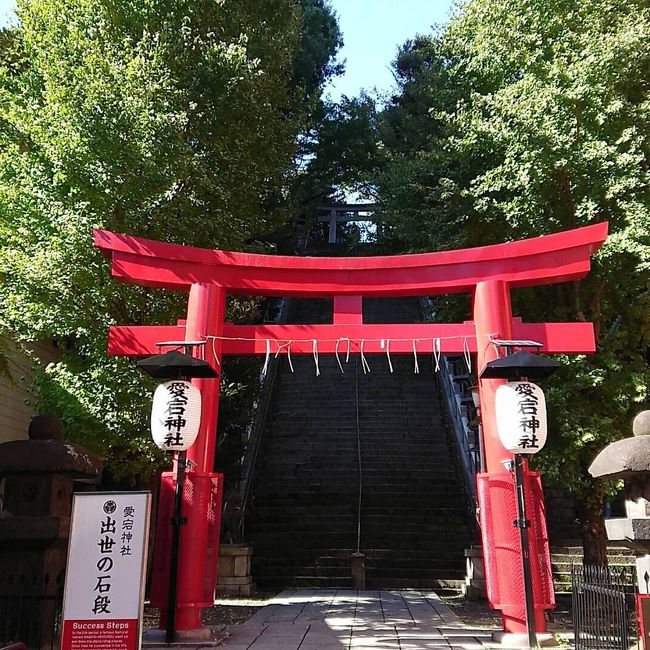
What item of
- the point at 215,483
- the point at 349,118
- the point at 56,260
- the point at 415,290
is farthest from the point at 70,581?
the point at 349,118

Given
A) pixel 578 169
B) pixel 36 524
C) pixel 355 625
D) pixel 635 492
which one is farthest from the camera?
pixel 578 169

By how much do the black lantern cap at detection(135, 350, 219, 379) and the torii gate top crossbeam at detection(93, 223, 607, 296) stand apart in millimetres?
1427

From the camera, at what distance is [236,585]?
35.9ft

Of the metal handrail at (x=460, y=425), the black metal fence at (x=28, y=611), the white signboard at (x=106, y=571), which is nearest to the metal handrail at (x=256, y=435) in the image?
the metal handrail at (x=460, y=425)

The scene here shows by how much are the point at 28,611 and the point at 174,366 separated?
2721 millimetres

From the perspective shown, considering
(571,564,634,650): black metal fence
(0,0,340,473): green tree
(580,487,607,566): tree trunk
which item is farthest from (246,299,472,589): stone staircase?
(571,564,634,650): black metal fence

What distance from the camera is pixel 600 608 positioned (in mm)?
6074

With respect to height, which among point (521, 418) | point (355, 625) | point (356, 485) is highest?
point (521, 418)

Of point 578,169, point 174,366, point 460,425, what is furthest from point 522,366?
point 460,425

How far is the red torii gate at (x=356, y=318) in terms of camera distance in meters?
7.19

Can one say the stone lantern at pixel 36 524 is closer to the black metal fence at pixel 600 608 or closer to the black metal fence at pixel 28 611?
the black metal fence at pixel 28 611

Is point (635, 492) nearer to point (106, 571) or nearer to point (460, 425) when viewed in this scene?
point (106, 571)

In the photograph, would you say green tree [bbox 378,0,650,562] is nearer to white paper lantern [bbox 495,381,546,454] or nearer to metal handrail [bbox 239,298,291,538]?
white paper lantern [bbox 495,381,546,454]

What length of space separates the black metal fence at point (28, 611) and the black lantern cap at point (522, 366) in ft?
16.1
